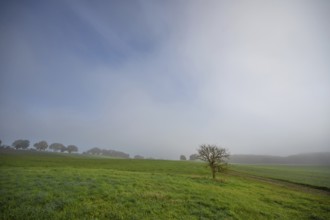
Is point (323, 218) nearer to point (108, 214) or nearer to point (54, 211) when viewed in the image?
point (108, 214)

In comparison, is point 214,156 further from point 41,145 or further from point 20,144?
point 41,145

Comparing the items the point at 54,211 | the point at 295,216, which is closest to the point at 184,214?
the point at 54,211

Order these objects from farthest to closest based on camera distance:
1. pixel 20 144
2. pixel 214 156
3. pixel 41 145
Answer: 1. pixel 41 145
2. pixel 20 144
3. pixel 214 156

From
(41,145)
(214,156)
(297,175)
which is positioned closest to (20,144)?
(41,145)

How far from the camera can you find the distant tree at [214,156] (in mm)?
31611

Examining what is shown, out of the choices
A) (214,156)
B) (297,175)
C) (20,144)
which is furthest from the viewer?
(20,144)

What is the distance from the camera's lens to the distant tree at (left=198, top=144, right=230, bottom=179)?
3161 centimetres

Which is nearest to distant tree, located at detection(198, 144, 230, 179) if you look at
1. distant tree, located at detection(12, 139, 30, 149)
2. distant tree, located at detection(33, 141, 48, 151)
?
distant tree, located at detection(12, 139, 30, 149)

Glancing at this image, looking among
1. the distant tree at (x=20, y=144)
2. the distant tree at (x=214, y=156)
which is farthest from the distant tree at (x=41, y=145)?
the distant tree at (x=214, y=156)

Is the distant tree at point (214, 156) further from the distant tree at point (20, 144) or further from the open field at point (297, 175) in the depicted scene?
the distant tree at point (20, 144)

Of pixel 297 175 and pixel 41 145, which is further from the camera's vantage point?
pixel 41 145

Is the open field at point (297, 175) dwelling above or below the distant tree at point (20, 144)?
below

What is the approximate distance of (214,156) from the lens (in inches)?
1249

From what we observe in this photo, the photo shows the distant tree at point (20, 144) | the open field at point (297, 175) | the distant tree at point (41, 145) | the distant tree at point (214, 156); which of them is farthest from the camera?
the distant tree at point (41, 145)
